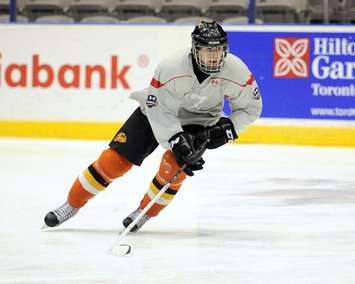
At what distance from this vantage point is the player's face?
3902mm

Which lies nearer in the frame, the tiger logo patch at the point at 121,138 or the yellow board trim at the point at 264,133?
the tiger logo patch at the point at 121,138

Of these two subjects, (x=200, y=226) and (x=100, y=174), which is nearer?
(x=100, y=174)

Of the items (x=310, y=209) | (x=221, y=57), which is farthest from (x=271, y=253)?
(x=310, y=209)

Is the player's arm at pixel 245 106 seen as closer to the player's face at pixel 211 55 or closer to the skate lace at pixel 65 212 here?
the player's face at pixel 211 55

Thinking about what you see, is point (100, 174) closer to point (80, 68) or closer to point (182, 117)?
point (182, 117)

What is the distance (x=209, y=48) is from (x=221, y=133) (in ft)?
1.39

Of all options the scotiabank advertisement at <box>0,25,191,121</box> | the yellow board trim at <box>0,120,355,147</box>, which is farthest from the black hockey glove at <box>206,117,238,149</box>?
the scotiabank advertisement at <box>0,25,191,121</box>

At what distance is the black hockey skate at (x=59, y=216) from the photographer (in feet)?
14.2

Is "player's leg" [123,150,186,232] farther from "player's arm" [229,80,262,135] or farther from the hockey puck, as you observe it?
the hockey puck

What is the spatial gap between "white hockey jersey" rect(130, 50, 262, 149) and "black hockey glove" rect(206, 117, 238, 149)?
0.07 metres

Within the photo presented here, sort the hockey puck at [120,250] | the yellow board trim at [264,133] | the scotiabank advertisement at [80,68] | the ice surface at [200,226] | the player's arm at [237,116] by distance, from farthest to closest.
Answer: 1. the scotiabank advertisement at [80,68]
2. the yellow board trim at [264,133]
3. the player's arm at [237,116]
4. the hockey puck at [120,250]
5. the ice surface at [200,226]

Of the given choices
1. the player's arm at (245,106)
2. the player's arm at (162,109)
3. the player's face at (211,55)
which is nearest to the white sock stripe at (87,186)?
the player's arm at (162,109)

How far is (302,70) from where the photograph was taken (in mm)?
8594

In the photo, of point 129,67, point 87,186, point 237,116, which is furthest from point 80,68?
point 237,116
